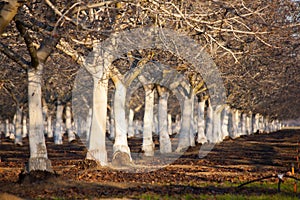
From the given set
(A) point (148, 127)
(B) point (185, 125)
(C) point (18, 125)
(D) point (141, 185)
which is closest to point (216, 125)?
(B) point (185, 125)

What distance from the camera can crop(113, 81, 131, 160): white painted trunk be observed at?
77.6 ft

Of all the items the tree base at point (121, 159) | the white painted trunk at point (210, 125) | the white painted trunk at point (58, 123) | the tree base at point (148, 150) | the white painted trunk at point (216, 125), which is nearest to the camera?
the tree base at point (121, 159)

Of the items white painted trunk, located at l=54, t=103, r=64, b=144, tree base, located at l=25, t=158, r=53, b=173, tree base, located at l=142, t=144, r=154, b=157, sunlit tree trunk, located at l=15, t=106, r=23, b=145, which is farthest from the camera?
white painted trunk, located at l=54, t=103, r=64, b=144

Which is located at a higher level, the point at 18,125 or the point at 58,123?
the point at 58,123

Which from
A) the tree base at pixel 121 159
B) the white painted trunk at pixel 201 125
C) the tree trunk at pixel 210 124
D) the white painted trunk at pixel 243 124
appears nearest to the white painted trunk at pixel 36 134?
the tree base at pixel 121 159

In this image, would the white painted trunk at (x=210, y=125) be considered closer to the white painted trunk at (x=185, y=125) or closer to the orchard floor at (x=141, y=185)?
the white painted trunk at (x=185, y=125)

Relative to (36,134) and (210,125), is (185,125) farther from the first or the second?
(36,134)

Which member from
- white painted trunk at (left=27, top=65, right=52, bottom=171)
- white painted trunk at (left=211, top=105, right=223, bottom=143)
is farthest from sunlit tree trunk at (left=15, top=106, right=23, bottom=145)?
white painted trunk at (left=27, top=65, right=52, bottom=171)

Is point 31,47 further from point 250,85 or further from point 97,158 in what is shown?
point 250,85

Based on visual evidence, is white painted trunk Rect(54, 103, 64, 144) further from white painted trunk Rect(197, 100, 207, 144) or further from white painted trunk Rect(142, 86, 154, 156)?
white painted trunk Rect(142, 86, 154, 156)

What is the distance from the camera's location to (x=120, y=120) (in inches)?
941

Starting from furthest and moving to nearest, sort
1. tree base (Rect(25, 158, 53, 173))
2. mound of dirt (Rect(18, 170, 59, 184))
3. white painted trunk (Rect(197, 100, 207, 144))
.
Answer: white painted trunk (Rect(197, 100, 207, 144))
tree base (Rect(25, 158, 53, 173))
mound of dirt (Rect(18, 170, 59, 184))

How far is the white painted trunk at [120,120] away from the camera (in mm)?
23656

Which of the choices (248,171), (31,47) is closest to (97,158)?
(248,171)
